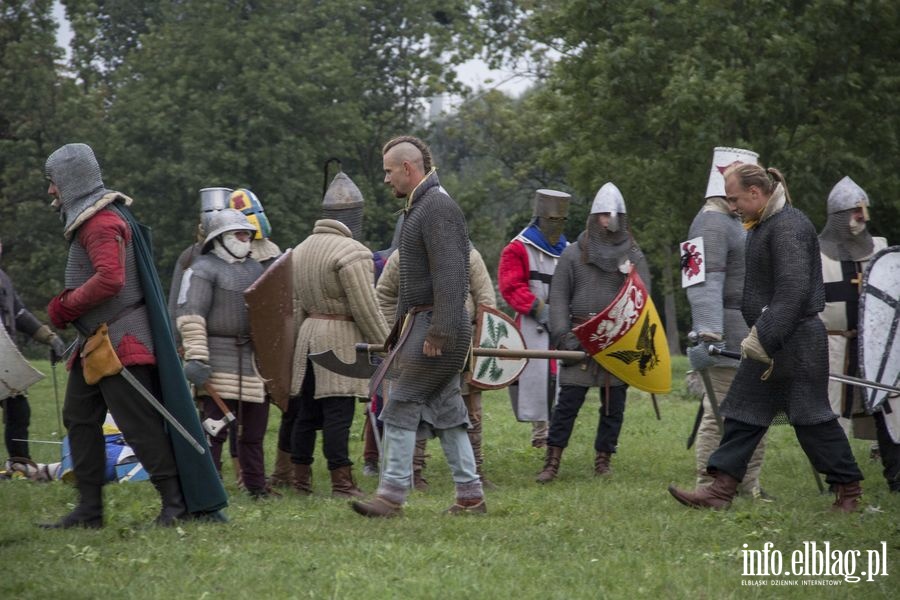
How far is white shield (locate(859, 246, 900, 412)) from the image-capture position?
26.0ft

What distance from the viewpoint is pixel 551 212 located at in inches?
400

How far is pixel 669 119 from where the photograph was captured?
67.8ft

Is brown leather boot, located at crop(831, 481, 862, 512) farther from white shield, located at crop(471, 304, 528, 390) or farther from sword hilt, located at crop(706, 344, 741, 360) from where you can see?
white shield, located at crop(471, 304, 528, 390)

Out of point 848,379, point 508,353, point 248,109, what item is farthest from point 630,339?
point 248,109

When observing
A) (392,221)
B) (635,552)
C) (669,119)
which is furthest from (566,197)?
(392,221)

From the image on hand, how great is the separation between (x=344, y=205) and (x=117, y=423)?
2.68 m

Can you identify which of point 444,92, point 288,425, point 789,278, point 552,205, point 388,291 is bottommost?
point 288,425

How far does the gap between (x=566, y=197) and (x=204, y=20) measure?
27.3m

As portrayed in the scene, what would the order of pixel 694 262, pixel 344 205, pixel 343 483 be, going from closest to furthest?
1. pixel 694 262
2. pixel 343 483
3. pixel 344 205

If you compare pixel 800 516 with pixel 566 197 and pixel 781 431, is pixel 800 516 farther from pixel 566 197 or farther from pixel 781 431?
pixel 781 431

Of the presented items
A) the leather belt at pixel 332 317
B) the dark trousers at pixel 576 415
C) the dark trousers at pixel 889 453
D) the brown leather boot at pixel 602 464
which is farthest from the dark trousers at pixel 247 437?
the dark trousers at pixel 889 453

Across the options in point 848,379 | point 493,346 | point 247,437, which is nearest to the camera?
point 848,379

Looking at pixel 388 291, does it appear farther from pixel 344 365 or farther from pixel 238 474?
pixel 238 474

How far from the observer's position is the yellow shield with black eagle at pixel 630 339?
9086 millimetres
